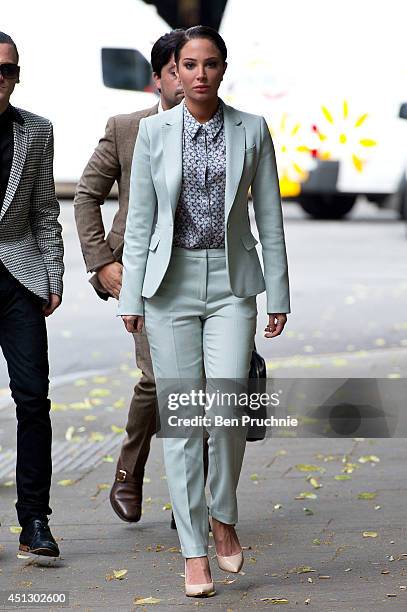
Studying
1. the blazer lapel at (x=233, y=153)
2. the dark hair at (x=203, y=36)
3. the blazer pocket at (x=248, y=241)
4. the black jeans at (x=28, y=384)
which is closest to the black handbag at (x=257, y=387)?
the blazer pocket at (x=248, y=241)

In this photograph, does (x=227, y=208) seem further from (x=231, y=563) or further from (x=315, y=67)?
(x=315, y=67)

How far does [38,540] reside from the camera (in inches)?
211

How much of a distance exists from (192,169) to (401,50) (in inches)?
626

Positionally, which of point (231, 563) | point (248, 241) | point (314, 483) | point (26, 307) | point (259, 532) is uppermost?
point (248, 241)

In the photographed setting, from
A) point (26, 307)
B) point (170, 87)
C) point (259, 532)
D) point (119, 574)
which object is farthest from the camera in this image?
point (259, 532)

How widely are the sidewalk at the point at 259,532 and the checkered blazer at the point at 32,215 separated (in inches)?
41.5

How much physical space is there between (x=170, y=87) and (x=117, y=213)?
0.56 m

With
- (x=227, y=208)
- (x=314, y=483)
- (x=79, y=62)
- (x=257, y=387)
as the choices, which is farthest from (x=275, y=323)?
(x=79, y=62)

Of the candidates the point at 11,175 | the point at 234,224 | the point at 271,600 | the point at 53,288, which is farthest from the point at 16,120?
the point at 271,600

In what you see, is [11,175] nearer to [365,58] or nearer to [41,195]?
[41,195]

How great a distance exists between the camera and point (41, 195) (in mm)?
5590

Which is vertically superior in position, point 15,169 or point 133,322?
point 15,169

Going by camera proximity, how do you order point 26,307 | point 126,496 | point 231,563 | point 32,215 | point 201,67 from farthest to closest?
point 126,496 → point 32,215 → point 26,307 → point 231,563 → point 201,67

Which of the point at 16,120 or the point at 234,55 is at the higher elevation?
the point at 16,120
